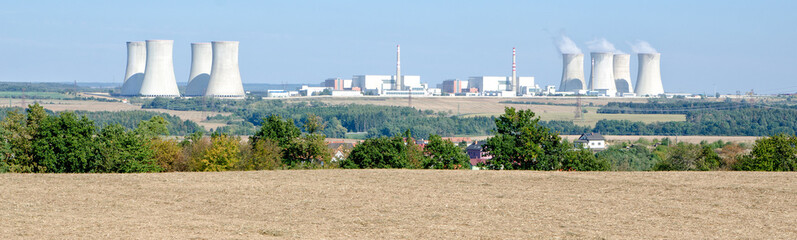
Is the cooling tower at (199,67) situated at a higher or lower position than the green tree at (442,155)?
higher

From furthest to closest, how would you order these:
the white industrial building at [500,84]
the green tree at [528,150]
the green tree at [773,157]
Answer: the white industrial building at [500,84], the green tree at [528,150], the green tree at [773,157]

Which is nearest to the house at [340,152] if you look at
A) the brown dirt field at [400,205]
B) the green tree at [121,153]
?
the green tree at [121,153]

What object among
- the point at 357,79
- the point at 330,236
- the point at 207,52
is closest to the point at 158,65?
the point at 207,52

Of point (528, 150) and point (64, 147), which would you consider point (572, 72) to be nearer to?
point (528, 150)

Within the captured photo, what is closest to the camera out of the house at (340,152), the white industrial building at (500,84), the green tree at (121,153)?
the green tree at (121,153)

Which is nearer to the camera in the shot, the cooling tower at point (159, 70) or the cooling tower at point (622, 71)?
the cooling tower at point (159, 70)

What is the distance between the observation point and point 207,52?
82750 mm

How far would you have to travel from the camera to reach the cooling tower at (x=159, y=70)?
75963 millimetres

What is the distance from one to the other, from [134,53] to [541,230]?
79.8 m

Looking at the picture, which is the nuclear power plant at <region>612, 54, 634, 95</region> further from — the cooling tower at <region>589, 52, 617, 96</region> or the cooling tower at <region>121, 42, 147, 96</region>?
the cooling tower at <region>121, 42, 147, 96</region>

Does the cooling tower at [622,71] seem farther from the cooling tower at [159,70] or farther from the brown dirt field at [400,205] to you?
the brown dirt field at [400,205]

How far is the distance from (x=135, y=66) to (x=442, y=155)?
71.3m

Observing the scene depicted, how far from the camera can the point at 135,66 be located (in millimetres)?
90062

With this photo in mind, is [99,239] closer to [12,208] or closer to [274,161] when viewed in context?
[12,208]
